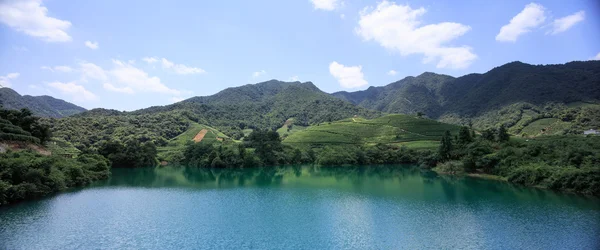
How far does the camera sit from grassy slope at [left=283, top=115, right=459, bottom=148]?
94.4m

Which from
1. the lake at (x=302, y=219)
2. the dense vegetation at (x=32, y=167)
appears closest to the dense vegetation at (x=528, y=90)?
the lake at (x=302, y=219)

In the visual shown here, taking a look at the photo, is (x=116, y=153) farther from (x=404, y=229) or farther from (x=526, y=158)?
(x=526, y=158)

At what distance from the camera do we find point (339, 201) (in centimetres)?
3691

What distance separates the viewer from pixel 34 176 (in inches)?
1384

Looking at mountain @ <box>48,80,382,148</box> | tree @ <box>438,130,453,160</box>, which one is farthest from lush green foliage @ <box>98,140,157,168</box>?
tree @ <box>438,130,453,160</box>

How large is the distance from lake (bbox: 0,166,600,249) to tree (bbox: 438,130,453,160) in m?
24.2

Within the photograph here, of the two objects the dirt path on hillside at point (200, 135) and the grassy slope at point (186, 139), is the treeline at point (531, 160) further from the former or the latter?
the dirt path on hillside at point (200, 135)

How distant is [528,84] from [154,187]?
174m

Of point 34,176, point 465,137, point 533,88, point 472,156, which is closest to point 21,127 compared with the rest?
point 34,176

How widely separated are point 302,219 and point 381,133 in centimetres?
7586

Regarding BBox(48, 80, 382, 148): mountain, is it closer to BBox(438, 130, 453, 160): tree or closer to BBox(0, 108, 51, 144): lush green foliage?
BBox(0, 108, 51, 144): lush green foliage

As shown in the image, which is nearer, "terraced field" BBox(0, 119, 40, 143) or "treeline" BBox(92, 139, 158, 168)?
"terraced field" BBox(0, 119, 40, 143)

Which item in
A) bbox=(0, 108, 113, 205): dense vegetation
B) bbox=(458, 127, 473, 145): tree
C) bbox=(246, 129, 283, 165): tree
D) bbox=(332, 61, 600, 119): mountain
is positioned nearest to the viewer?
bbox=(0, 108, 113, 205): dense vegetation

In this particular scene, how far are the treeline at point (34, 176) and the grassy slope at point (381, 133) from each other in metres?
60.9
